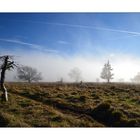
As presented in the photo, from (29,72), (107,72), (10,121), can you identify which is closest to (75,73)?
(107,72)

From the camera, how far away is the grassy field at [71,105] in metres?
8.24

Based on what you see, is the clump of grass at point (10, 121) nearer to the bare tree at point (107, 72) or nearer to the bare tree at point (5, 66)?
the bare tree at point (5, 66)

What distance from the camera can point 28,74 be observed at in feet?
28.6

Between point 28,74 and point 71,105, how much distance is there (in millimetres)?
1273

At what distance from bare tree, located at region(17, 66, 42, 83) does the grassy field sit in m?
0.23

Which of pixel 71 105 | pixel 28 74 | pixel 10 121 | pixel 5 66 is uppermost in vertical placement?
pixel 5 66

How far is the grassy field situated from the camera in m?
8.24

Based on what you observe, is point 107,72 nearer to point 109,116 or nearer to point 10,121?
point 109,116

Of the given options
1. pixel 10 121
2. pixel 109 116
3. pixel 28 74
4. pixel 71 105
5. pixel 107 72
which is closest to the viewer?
pixel 10 121

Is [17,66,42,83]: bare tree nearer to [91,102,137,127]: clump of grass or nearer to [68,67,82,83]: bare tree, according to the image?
[68,67,82,83]: bare tree
